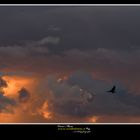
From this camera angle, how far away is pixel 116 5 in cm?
1631
